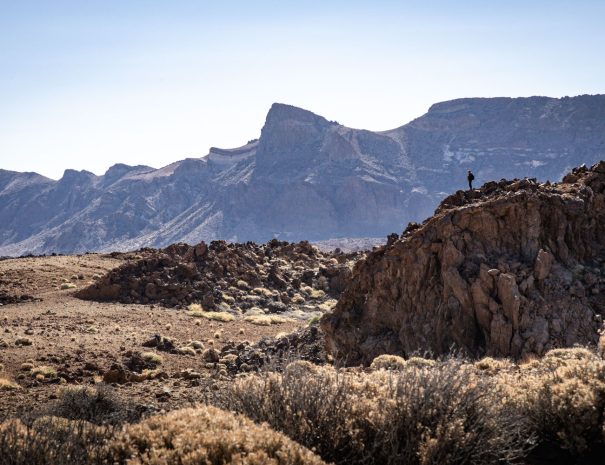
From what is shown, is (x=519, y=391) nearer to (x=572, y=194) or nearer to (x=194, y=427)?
(x=194, y=427)

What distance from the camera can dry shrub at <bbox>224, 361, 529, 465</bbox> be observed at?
664cm

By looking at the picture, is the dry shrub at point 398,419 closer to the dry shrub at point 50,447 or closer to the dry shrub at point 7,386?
the dry shrub at point 50,447

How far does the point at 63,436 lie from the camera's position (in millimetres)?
6930

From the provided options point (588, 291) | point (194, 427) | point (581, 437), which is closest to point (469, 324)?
point (588, 291)

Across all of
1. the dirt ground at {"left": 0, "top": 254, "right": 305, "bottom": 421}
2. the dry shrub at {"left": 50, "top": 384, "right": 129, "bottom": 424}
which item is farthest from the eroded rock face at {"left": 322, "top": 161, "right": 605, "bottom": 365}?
the dry shrub at {"left": 50, "top": 384, "right": 129, "bottom": 424}

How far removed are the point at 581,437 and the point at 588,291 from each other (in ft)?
28.4

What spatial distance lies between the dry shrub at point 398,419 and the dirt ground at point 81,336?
357 centimetres

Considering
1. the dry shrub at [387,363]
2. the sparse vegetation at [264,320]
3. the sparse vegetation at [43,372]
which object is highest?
the dry shrub at [387,363]

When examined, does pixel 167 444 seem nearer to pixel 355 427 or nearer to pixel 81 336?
pixel 355 427

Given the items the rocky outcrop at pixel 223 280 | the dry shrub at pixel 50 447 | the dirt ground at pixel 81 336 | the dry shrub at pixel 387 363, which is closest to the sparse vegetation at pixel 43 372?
the dirt ground at pixel 81 336

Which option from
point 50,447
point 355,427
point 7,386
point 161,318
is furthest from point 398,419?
point 161,318

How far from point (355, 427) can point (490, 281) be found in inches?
366

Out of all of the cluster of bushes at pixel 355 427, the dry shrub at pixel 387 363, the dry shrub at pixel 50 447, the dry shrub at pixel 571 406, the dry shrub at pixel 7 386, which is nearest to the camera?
the cluster of bushes at pixel 355 427

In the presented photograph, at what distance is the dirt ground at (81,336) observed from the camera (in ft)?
45.6
